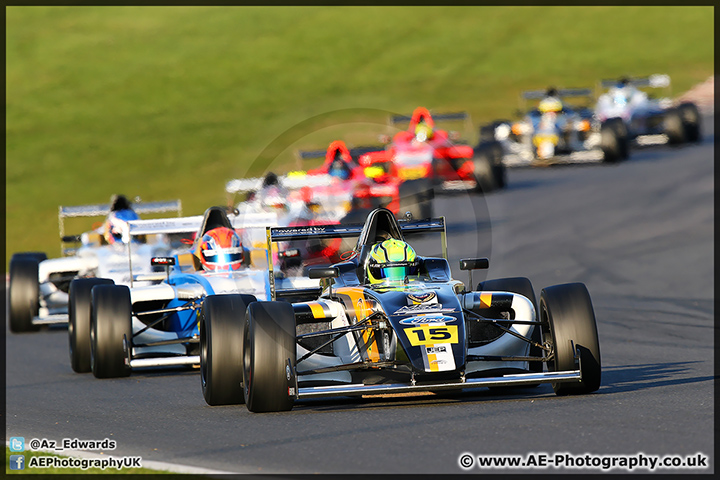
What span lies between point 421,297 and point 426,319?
1.45 ft

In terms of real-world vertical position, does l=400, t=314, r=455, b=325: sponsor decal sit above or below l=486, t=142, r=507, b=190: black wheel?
below

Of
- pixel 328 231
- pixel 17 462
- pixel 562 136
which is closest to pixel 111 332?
pixel 328 231

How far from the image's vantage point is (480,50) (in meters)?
68.2

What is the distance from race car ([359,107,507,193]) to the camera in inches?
1200

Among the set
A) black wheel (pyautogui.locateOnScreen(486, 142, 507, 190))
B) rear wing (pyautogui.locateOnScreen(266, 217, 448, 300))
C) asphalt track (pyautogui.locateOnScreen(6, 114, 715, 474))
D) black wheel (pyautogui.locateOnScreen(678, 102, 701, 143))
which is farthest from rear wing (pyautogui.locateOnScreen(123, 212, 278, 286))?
black wheel (pyautogui.locateOnScreen(678, 102, 701, 143))

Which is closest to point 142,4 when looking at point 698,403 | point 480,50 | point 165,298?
point 480,50

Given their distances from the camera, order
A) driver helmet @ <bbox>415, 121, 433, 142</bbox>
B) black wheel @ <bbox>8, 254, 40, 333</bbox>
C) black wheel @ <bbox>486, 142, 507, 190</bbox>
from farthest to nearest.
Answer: driver helmet @ <bbox>415, 121, 433, 142</bbox>
black wheel @ <bbox>486, 142, 507, 190</bbox>
black wheel @ <bbox>8, 254, 40, 333</bbox>

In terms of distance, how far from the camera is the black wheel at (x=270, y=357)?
10.1 metres

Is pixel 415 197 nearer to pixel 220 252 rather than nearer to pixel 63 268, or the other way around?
pixel 63 268

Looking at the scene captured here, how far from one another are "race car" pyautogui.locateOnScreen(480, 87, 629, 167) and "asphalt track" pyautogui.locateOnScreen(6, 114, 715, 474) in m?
10.3

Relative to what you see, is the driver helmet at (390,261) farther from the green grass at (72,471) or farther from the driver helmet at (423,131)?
the driver helmet at (423,131)

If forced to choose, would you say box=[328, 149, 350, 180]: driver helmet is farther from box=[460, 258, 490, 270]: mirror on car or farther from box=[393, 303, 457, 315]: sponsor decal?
box=[393, 303, 457, 315]: sponsor decal

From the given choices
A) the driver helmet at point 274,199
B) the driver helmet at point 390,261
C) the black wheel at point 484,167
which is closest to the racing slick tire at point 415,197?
the driver helmet at point 274,199

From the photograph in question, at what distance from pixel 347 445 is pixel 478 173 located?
22.4m
